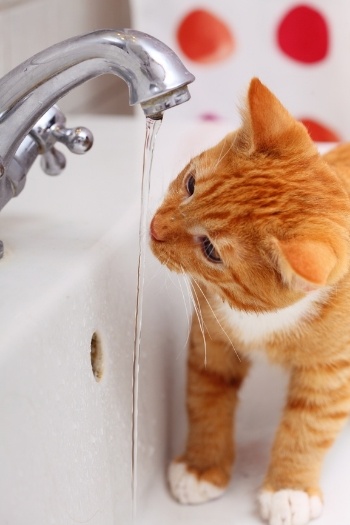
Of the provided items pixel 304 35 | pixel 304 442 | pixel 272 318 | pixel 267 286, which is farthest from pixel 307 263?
pixel 304 35

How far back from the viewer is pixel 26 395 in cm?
69

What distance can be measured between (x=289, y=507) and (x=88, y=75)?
52cm

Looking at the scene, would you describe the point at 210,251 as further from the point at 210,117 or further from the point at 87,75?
the point at 210,117

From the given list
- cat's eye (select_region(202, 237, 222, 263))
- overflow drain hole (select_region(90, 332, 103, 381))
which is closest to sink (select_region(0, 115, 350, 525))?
overflow drain hole (select_region(90, 332, 103, 381))

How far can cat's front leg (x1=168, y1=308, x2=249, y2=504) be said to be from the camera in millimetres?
974

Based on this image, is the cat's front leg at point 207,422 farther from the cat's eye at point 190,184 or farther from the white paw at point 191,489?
the cat's eye at point 190,184

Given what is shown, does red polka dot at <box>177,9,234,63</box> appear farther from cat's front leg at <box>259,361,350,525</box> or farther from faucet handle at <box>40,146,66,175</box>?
cat's front leg at <box>259,361,350,525</box>

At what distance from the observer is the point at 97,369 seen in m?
0.85

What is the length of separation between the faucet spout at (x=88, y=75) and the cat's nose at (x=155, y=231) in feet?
0.55

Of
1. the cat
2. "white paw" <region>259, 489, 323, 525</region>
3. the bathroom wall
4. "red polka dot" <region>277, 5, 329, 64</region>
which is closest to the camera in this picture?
the cat

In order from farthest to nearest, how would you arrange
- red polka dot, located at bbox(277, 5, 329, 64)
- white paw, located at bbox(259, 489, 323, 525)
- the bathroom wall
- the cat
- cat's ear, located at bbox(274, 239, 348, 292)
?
red polka dot, located at bbox(277, 5, 329, 64)
the bathroom wall
white paw, located at bbox(259, 489, 323, 525)
the cat
cat's ear, located at bbox(274, 239, 348, 292)

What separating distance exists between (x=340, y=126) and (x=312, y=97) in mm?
69

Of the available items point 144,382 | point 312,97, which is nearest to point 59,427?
point 144,382

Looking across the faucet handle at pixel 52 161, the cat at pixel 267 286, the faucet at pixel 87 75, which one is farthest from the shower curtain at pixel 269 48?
the faucet at pixel 87 75
